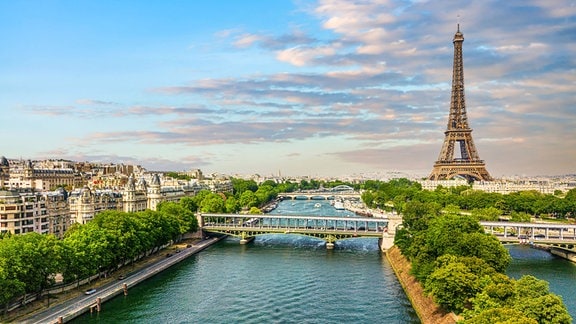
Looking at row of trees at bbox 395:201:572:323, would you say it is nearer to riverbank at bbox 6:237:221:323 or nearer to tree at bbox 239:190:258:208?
riverbank at bbox 6:237:221:323

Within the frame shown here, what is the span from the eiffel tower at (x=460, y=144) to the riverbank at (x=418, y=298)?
72.0 meters

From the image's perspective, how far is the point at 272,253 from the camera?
68062 mm

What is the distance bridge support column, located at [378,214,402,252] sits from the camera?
225ft

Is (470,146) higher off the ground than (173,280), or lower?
higher

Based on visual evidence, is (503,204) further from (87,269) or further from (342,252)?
(87,269)

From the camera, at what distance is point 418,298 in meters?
43.0

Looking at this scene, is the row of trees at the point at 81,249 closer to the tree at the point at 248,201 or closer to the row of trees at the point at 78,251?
the row of trees at the point at 78,251

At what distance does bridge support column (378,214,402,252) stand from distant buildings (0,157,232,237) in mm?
38965

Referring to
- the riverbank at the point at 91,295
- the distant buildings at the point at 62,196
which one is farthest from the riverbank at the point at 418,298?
the distant buildings at the point at 62,196

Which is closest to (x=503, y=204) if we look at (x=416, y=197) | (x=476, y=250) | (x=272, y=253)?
(x=416, y=197)

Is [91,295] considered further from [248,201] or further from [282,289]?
[248,201]

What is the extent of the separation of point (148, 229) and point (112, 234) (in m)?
10.1

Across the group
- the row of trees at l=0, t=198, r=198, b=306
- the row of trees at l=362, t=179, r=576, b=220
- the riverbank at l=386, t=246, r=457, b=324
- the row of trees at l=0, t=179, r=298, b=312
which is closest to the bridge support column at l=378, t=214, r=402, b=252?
the riverbank at l=386, t=246, r=457, b=324

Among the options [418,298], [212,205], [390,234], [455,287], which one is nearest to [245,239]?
[390,234]
